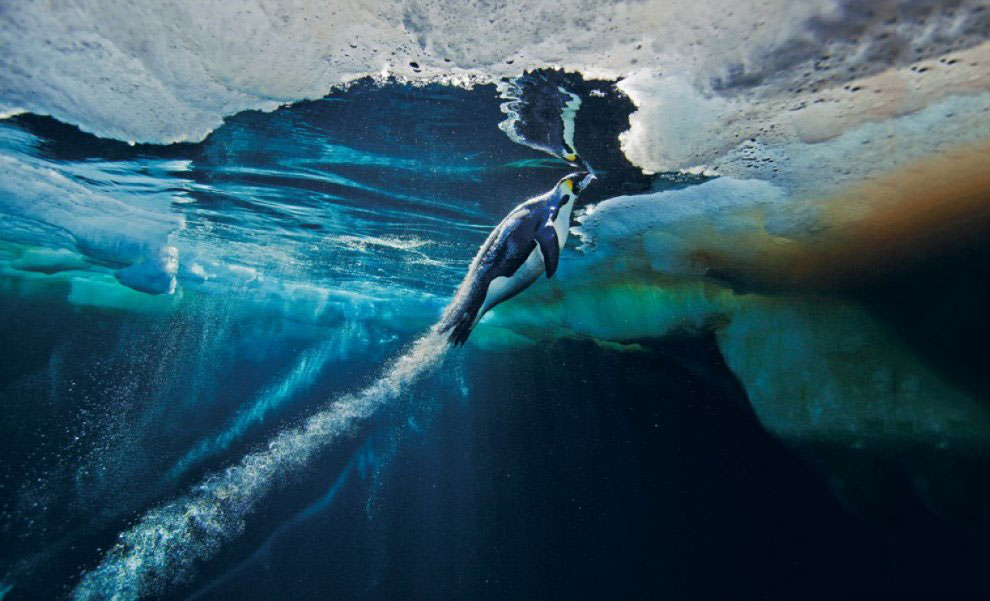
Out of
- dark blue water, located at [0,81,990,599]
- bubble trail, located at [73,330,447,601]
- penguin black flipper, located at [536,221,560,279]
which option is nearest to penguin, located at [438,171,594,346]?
penguin black flipper, located at [536,221,560,279]

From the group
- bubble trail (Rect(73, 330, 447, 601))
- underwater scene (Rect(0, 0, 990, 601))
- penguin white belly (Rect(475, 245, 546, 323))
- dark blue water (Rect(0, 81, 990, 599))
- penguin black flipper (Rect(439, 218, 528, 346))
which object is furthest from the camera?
bubble trail (Rect(73, 330, 447, 601))

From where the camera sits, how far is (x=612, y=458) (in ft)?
48.6

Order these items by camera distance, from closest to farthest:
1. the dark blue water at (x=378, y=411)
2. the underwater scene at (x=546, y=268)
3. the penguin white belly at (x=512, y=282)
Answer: the penguin white belly at (x=512, y=282) < the underwater scene at (x=546, y=268) < the dark blue water at (x=378, y=411)

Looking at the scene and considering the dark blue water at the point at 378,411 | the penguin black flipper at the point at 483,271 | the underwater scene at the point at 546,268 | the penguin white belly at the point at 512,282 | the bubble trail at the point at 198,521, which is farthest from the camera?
the bubble trail at the point at 198,521

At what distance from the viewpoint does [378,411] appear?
22.0 metres

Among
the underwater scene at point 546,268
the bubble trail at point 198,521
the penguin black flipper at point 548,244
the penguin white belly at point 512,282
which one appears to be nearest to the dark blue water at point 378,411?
the underwater scene at point 546,268

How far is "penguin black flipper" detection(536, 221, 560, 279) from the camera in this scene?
9.42ft

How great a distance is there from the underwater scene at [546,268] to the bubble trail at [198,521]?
10 centimetres

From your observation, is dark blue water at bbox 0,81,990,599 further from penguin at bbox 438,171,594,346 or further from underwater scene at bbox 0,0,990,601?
penguin at bbox 438,171,594,346

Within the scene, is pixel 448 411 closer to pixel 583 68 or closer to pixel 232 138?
pixel 232 138

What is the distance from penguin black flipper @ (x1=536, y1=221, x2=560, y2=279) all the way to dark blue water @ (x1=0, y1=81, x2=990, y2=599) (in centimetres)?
241

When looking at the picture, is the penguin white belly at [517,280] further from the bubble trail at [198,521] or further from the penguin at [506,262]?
the bubble trail at [198,521]

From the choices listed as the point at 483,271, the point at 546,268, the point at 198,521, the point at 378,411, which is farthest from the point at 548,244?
the point at 378,411

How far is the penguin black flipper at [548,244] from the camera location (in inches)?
113
